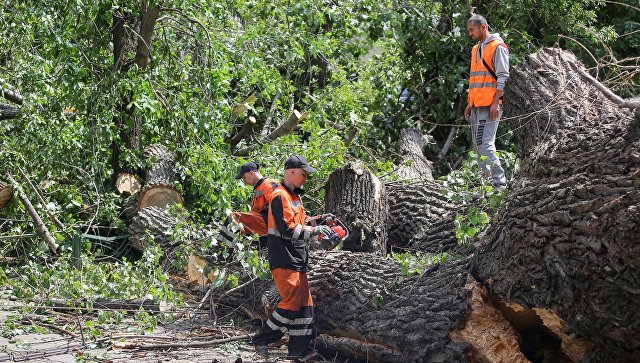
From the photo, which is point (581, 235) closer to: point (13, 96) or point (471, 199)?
point (471, 199)

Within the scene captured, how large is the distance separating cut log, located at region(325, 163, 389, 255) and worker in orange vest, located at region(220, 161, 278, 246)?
38.4 inches

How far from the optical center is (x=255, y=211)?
7.39 m

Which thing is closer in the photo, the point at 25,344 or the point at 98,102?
the point at 25,344

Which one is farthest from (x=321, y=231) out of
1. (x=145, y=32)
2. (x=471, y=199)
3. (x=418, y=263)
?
(x=145, y=32)

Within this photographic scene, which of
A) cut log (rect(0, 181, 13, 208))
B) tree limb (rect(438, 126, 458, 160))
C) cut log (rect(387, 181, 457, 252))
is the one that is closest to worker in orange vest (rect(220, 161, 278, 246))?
cut log (rect(387, 181, 457, 252))

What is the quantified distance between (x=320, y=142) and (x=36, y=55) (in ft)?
10.7

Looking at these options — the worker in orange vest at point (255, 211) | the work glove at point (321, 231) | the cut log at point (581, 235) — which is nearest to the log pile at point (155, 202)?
the worker in orange vest at point (255, 211)

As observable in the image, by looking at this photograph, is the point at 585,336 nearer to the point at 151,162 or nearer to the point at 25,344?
the point at 25,344

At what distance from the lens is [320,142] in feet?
33.3

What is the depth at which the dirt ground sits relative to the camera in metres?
6.46

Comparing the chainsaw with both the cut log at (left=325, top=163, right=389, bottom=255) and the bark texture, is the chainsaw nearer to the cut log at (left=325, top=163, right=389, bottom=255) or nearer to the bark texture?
the bark texture

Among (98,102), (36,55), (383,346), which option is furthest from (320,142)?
(383,346)

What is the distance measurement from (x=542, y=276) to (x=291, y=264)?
2264mm

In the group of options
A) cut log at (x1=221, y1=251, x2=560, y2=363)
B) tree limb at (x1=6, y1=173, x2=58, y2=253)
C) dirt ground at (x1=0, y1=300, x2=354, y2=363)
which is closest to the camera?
cut log at (x1=221, y1=251, x2=560, y2=363)
